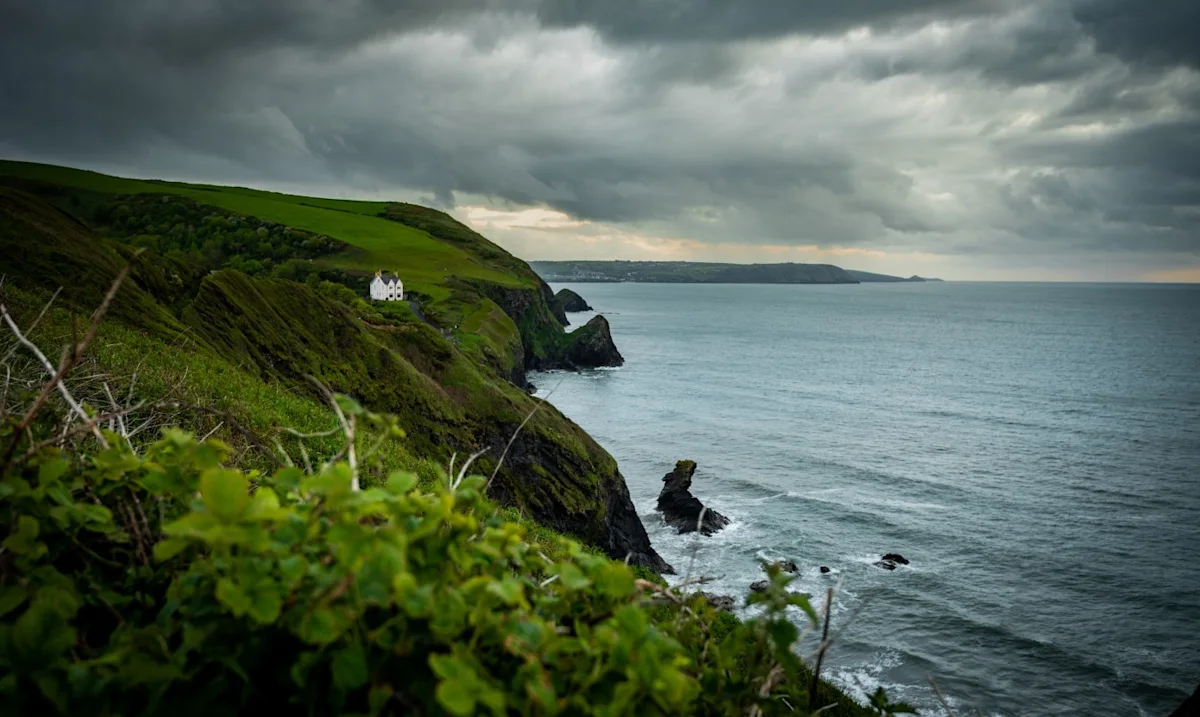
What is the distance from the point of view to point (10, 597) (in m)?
2.17

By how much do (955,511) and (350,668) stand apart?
176 feet

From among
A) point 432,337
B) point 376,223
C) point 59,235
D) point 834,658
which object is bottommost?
point 834,658

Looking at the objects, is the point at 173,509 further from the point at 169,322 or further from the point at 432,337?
the point at 432,337

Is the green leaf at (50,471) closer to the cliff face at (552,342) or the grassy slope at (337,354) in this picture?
the grassy slope at (337,354)

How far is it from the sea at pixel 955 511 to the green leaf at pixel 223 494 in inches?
53.6

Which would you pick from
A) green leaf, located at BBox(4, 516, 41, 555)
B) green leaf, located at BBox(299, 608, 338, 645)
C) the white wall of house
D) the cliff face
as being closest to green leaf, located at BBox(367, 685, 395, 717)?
green leaf, located at BBox(299, 608, 338, 645)

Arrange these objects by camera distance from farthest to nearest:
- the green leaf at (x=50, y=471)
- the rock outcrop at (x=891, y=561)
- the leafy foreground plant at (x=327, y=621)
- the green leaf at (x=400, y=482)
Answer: the rock outcrop at (x=891, y=561) < the green leaf at (x=50, y=471) < the green leaf at (x=400, y=482) < the leafy foreground plant at (x=327, y=621)

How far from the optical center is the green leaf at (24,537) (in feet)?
7.54

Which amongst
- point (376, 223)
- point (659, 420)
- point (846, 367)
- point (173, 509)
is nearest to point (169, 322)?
point (173, 509)

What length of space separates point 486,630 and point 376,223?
496 feet

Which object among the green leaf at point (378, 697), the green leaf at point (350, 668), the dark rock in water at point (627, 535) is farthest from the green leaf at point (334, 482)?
the dark rock in water at point (627, 535)

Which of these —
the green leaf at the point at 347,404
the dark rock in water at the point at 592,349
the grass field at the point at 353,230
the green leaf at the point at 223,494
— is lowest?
the dark rock in water at the point at 592,349

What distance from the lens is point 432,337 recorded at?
35.5 metres

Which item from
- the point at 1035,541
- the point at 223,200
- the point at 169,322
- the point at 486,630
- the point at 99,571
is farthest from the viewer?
the point at 223,200
